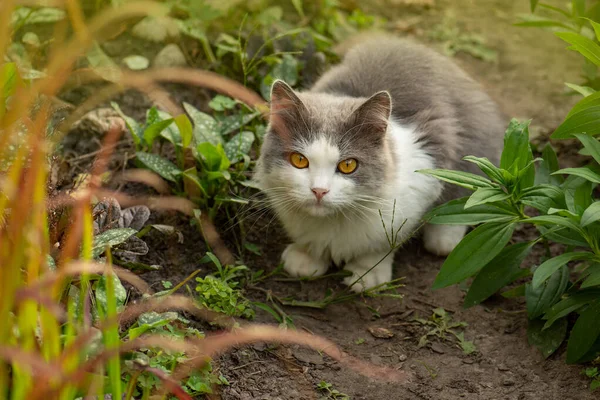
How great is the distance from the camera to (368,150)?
277cm

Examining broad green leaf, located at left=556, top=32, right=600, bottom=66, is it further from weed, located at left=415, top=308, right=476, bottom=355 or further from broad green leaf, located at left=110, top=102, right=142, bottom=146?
broad green leaf, located at left=110, top=102, right=142, bottom=146

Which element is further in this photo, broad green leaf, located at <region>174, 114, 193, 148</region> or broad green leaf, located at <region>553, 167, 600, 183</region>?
broad green leaf, located at <region>174, 114, 193, 148</region>

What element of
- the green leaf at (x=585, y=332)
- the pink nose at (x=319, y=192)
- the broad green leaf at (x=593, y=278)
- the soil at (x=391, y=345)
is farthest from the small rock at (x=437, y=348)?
the pink nose at (x=319, y=192)

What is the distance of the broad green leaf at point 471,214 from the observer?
2.44 meters

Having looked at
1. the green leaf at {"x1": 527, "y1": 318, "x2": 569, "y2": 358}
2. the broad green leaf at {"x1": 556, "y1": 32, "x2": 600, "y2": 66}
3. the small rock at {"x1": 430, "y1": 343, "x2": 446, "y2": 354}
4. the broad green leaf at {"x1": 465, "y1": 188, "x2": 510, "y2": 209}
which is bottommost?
the small rock at {"x1": 430, "y1": 343, "x2": 446, "y2": 354}

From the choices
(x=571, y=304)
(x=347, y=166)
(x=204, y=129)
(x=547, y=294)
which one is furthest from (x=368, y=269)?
(x=204, y=129)

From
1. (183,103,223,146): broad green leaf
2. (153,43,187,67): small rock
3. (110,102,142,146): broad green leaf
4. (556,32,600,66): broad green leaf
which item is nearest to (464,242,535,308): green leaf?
(556,32,600,66): broad green leaf

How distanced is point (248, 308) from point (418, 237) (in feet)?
3.31

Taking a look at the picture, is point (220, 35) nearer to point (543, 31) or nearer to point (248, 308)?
point (248, 308)

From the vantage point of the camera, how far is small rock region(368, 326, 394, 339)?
2.77m

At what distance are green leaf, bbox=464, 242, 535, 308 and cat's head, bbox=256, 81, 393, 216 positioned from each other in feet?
1.74

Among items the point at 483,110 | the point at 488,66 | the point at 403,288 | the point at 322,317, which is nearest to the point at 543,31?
the point at 488,66

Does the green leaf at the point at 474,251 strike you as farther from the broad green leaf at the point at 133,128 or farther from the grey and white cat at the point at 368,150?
the broad green leaf at the point at 133,128

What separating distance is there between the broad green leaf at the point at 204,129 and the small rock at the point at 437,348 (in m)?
1.28
